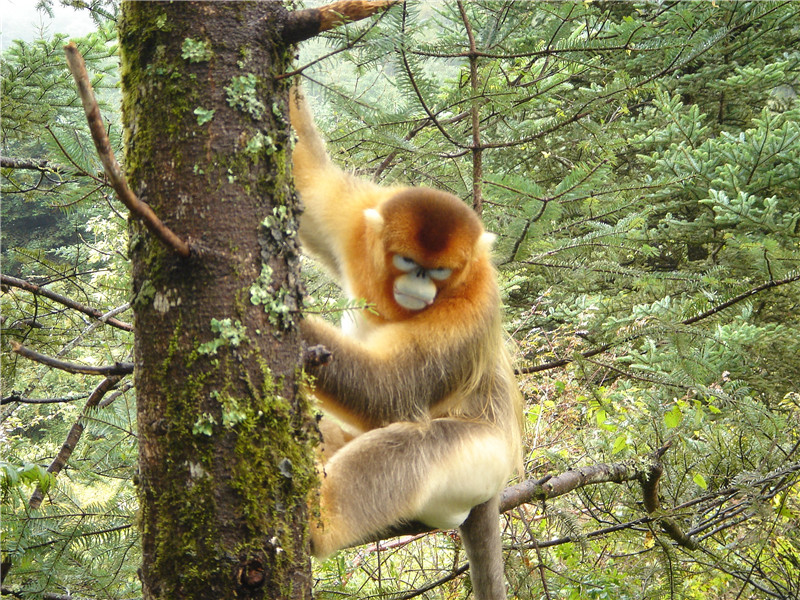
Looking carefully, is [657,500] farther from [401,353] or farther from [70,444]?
[70,444]

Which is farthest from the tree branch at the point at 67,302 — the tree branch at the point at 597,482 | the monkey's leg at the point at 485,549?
the monkey's leg at the point at 485,549

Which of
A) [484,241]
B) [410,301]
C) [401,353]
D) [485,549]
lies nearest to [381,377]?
[401,353]

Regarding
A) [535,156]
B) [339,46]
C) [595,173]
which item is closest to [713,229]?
[535,156]

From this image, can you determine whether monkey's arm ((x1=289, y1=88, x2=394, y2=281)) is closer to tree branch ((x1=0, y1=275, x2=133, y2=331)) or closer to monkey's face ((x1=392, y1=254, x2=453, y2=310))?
monkey's face ((x1=392, y1=254, x2=453, y2=310))

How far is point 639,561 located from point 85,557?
3037 mm

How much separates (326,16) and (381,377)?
1.48 m

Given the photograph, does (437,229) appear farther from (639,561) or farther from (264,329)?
(639,561)

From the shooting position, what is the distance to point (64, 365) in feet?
5.08

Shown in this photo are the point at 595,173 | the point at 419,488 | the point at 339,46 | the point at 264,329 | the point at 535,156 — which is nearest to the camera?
the point at 264,329

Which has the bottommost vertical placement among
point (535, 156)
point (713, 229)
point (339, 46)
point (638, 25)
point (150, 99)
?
point (150, 99)

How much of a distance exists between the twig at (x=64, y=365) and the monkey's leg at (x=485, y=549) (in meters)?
1.94

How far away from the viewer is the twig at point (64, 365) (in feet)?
4.80

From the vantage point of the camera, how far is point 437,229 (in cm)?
272

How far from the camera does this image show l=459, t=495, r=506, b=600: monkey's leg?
3.15 metres
